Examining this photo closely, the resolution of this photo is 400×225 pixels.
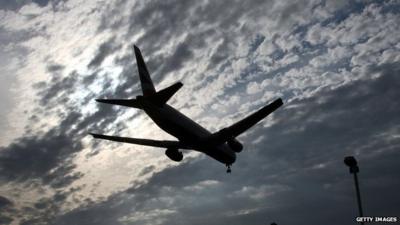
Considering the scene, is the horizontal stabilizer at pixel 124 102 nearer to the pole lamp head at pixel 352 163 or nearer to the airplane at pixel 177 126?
the airplane at pixel 177 126

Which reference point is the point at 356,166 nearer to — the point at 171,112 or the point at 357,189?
the point at 357,189

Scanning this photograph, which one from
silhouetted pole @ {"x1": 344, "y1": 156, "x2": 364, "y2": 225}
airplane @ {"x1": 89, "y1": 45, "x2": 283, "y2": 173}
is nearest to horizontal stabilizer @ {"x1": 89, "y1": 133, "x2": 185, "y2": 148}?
airplane @ {"x1": 89, "y1": 45, "x2": 283, "y2": 173}

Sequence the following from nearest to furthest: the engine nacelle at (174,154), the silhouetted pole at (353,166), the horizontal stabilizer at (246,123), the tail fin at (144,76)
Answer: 1. the silhouetted pole at (353,166)
2. the horizontal stabilizer at (246,123)
3. the tail fin at (144,76)
4. the engine nacelle at (174,154)

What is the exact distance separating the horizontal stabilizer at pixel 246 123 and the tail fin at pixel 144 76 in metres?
9.01

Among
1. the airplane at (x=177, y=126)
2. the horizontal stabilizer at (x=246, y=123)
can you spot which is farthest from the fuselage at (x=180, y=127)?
the horizontal stabilizer at (x=246, y=123)

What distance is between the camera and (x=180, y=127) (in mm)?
37719

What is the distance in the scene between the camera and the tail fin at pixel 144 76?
4081 centimetres

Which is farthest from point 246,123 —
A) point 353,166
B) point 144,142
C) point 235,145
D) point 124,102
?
point 353,166

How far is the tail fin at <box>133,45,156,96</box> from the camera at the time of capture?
1607 inches

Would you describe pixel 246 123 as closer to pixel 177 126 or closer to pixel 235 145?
pixel 177 126

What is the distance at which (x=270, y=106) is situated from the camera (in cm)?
3225

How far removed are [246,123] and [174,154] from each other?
10.7m

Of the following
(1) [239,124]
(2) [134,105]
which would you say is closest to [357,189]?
(1) [239,124]

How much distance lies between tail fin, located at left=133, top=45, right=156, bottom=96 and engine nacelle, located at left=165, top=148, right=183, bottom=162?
268 inches
